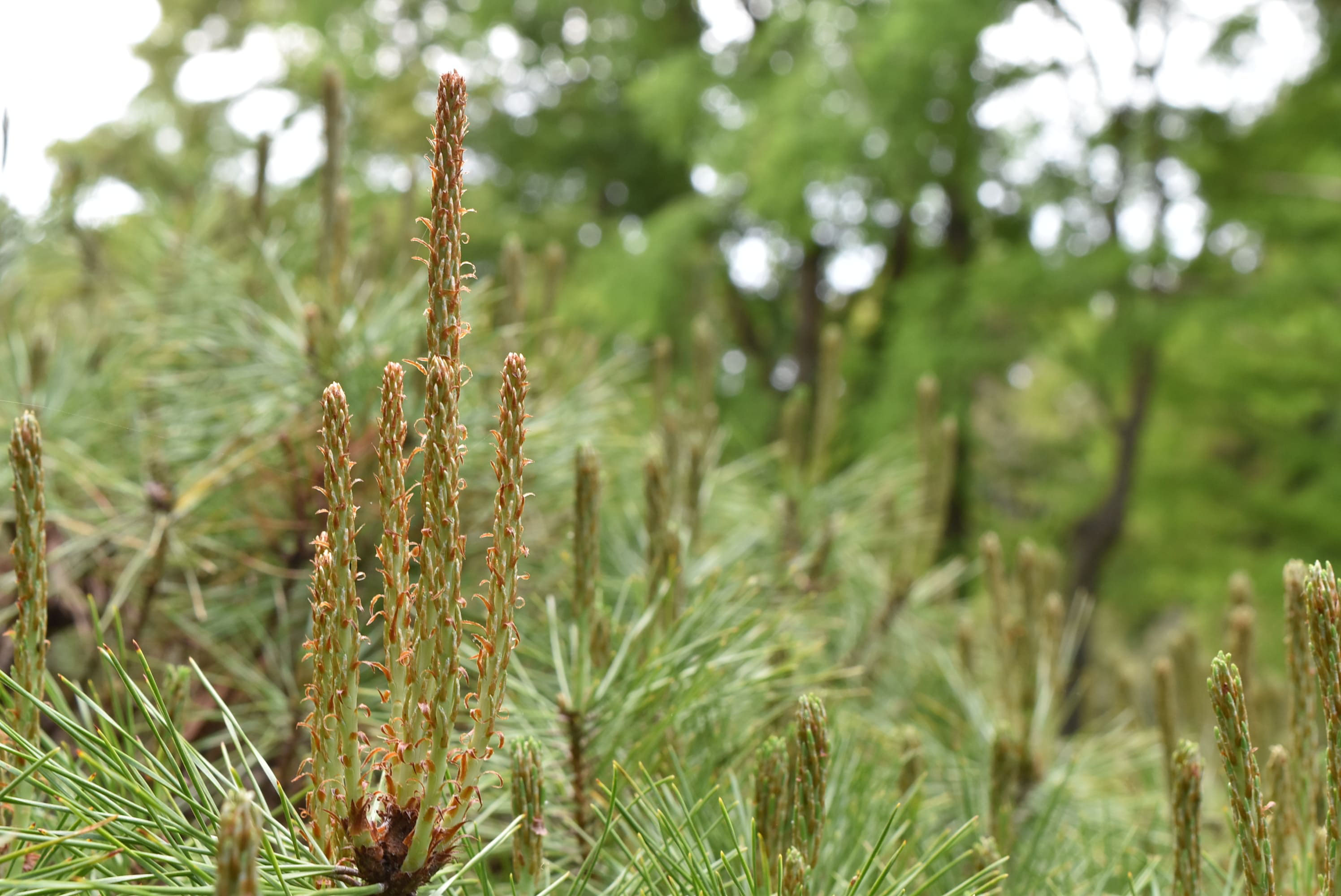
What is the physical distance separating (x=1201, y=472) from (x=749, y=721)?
225 inches

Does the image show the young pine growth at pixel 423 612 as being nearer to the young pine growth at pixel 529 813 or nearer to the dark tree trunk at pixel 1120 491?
the young pine growth at pixel 529 813

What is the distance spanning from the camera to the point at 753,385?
19.0 ft

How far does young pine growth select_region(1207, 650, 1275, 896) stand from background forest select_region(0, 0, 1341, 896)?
0.02 m

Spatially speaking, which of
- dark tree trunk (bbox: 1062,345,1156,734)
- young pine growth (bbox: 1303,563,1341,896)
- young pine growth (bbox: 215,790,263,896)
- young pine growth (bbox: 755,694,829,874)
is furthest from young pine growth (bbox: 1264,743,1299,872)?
dark tree trunk (bbox: 1062,345,1156,734)

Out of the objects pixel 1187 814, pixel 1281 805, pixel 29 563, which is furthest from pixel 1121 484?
pixel 29 563

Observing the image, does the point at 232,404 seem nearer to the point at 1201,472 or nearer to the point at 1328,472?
the point at 1328,472

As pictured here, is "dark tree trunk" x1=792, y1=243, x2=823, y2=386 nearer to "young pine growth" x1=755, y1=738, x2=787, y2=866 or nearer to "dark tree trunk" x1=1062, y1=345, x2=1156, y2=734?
"dark tree trunk" x1=1062, y1=345, x2=1156, y2=734

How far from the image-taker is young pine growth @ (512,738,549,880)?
1.28 feet

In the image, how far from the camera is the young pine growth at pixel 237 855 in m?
0.23

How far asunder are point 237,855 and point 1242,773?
342 millimetres

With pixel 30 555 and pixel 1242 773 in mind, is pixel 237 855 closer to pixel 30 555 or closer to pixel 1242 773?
pixel 30 555

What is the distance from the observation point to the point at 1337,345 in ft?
13.5

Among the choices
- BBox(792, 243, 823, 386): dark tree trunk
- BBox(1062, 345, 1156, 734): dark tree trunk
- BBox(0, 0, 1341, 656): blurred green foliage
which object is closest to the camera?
BBox(0, 0, 1341, 656): blurred green foliage

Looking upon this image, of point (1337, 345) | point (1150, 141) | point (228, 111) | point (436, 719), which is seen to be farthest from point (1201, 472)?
point (228, 111)
